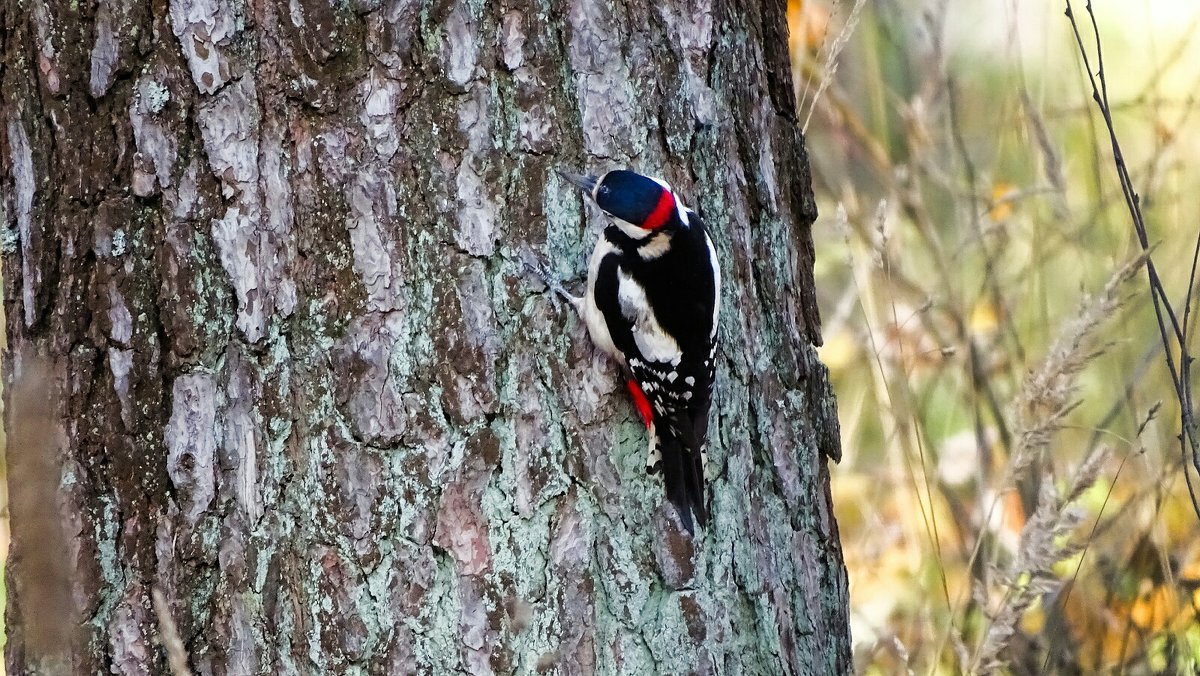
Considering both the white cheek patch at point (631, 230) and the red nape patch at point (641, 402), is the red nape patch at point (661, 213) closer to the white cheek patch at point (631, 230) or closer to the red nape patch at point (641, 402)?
the white cheek patch at point (631, 230)

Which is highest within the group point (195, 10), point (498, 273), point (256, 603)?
point (195, 10)

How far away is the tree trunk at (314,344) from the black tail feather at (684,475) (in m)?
0.05

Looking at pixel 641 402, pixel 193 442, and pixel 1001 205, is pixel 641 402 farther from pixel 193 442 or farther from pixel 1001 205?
pixel 1001 205

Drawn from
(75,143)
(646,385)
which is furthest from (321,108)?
(646,385)

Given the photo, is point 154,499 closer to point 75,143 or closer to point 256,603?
point 256,603

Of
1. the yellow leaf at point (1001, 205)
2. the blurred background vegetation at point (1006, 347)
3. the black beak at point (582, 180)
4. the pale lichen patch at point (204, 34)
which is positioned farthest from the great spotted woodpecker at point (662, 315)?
the yellow leaf at point (1001, 205)

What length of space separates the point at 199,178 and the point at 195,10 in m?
0.24

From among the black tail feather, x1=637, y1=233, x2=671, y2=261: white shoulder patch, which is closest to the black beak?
x1=637, y1=233, x2=671, y2=261: white shoulder patch

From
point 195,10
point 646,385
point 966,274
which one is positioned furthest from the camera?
point 966,274

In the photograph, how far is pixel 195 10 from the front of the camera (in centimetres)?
163

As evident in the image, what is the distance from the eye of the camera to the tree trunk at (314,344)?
64.7 inches

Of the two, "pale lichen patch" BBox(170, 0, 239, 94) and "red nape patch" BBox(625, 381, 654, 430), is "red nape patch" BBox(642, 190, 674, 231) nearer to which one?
"red nape patch" BBox(625, 381, 654, 430)

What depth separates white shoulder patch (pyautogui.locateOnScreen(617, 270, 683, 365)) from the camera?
1.97m

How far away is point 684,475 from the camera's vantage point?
1747mm
